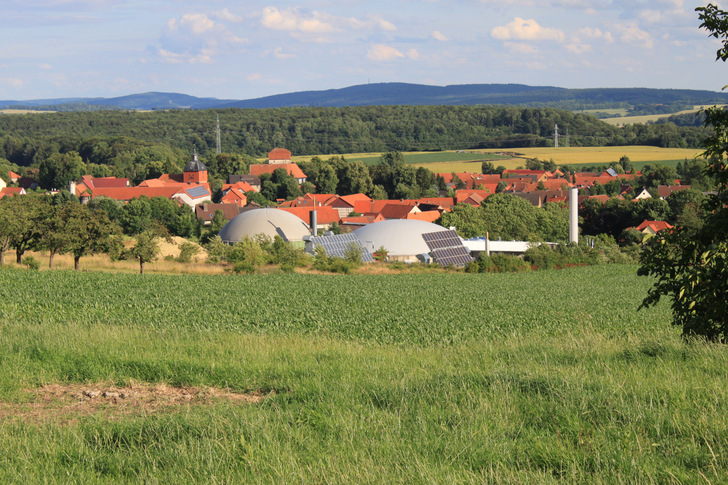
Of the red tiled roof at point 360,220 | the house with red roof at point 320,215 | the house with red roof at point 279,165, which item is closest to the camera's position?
the house with red roof at point 320,215

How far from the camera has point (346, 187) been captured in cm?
12444

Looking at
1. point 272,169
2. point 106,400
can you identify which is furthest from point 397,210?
point 106,400

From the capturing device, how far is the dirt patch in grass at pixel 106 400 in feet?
23.4

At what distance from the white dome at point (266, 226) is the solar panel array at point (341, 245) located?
8.56 metres

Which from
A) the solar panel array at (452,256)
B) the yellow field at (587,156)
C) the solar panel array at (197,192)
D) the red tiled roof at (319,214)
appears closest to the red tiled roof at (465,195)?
the red tiled roof at (319,214)

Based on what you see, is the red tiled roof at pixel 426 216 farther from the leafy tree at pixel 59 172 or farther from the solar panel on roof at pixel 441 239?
the leafy tree at pixel 59 172

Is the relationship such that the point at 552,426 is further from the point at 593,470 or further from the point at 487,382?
the point at 487,382

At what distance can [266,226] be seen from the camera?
63781 millimetres

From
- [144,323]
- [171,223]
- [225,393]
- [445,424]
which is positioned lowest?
[171,223]

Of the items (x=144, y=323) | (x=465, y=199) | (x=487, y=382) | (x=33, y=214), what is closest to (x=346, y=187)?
(x=465, y=199)

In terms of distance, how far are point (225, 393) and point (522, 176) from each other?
13113cm

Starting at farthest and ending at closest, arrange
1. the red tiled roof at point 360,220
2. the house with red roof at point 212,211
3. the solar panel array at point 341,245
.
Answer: the house with red roof at point 212,211 < the red tiled roof at point 360,220 < the solar panel array at point 341,245

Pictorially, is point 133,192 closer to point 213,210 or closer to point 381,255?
point 213,210

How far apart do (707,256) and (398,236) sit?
48.0m
